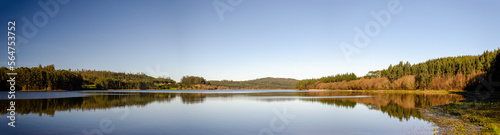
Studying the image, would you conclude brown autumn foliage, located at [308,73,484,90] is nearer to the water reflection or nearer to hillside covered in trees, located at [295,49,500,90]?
hillside covered in trees, located at [295,49,500,90]

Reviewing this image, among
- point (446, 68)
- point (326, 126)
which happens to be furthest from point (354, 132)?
point (446, 68)

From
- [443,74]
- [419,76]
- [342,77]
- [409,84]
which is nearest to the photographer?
[443,74]

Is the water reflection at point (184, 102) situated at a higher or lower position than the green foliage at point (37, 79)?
lower

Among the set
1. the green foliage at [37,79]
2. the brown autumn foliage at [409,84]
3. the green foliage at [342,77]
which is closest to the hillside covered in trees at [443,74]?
the brown autumn foliage at [409,84]

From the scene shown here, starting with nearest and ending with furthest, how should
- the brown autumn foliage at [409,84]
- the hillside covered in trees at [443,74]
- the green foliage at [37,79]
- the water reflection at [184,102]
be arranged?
the water reflection at [184,102] < the hillside covered in trees at [443,74] < the brown autumn foliage at [409,84] < the green foliage at [37,79]

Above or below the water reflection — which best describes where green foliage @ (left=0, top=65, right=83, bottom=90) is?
above

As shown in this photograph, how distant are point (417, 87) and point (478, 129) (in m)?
108

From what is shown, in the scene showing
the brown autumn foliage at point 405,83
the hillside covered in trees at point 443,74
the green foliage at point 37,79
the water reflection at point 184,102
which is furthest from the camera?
the green foliage at point 37,79

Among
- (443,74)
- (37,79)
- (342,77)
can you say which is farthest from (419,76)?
(37,79)

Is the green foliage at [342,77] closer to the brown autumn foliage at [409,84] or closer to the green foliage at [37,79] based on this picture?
the brown autumn foliage at [409,84]

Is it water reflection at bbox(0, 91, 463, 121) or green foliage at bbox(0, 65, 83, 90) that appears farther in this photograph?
green foliage at bbox(0, 65, 83, 90)

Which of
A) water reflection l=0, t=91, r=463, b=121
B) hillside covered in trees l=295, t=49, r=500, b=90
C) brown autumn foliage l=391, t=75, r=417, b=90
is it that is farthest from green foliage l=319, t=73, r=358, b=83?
water reflection l=0, t=91, r=463, b=121

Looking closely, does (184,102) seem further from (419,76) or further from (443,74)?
(419,76)

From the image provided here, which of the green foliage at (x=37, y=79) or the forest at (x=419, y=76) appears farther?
the green foliage at (x=37, y=79)
